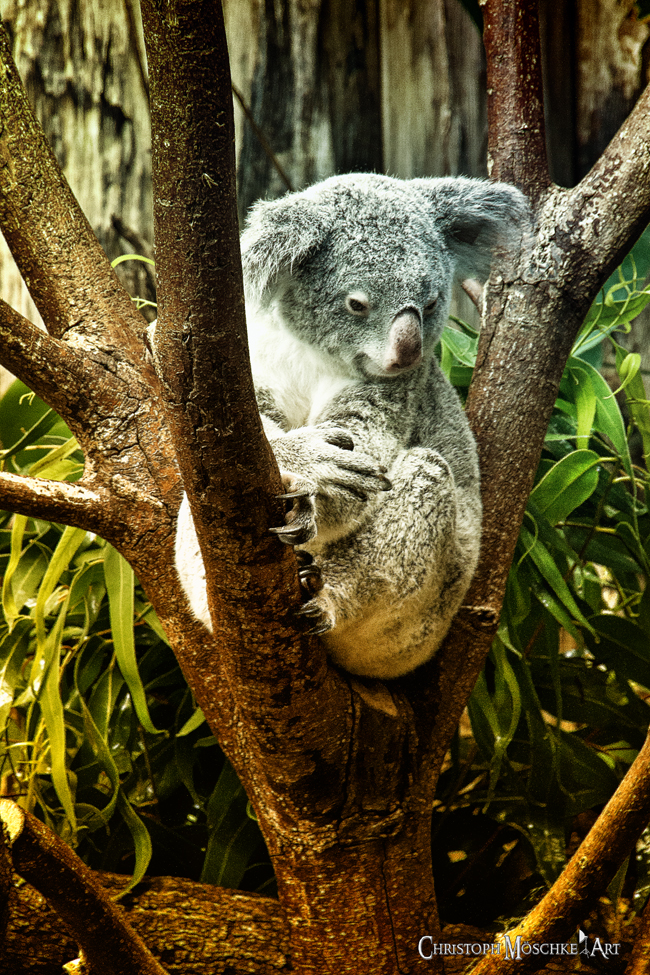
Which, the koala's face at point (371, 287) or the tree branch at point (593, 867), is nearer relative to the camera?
the tree branch at point (593, 867)

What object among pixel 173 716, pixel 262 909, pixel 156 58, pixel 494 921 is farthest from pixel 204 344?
pixel 494 921

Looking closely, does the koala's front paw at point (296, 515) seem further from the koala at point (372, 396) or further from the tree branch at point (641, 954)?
the tree branch at point (641, 954)

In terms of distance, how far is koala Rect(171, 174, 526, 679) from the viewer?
125 centimetres

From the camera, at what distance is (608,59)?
2.52m

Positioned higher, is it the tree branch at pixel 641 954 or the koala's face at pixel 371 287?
the koala's face at pixel 371 287

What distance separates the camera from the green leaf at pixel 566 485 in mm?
1737

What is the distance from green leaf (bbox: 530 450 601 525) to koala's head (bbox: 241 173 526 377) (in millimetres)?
501

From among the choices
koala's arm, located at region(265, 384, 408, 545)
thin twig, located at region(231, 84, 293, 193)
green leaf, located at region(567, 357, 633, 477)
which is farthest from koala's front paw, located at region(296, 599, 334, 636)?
thin twig, located at region(231, 84, 293, 193)

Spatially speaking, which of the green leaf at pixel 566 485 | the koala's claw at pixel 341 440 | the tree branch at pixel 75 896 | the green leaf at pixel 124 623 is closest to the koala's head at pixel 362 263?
the koala's claw at pixel 341 440

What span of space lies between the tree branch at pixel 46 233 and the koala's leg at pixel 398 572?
539 mm

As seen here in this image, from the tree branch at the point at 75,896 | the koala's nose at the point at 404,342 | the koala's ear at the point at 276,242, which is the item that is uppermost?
the koala's ear at the point at 276,242

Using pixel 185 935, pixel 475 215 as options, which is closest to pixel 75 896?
pixel 185 935

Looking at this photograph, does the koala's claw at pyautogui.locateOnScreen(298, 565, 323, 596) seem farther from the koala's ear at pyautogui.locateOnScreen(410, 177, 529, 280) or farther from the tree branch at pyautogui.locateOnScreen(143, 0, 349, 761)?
the koala's ear at pyautogui.locateOnScreen(410, 177, 529, 280)

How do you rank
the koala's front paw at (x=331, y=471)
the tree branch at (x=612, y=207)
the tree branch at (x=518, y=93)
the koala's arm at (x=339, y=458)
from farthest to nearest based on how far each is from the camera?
the tree branch at (x=518, y=93) < the tree branch at (x=612, y=207) < the koala's front paw at (x=331, y=471) < the koala's arm at (x=339, y=458)
